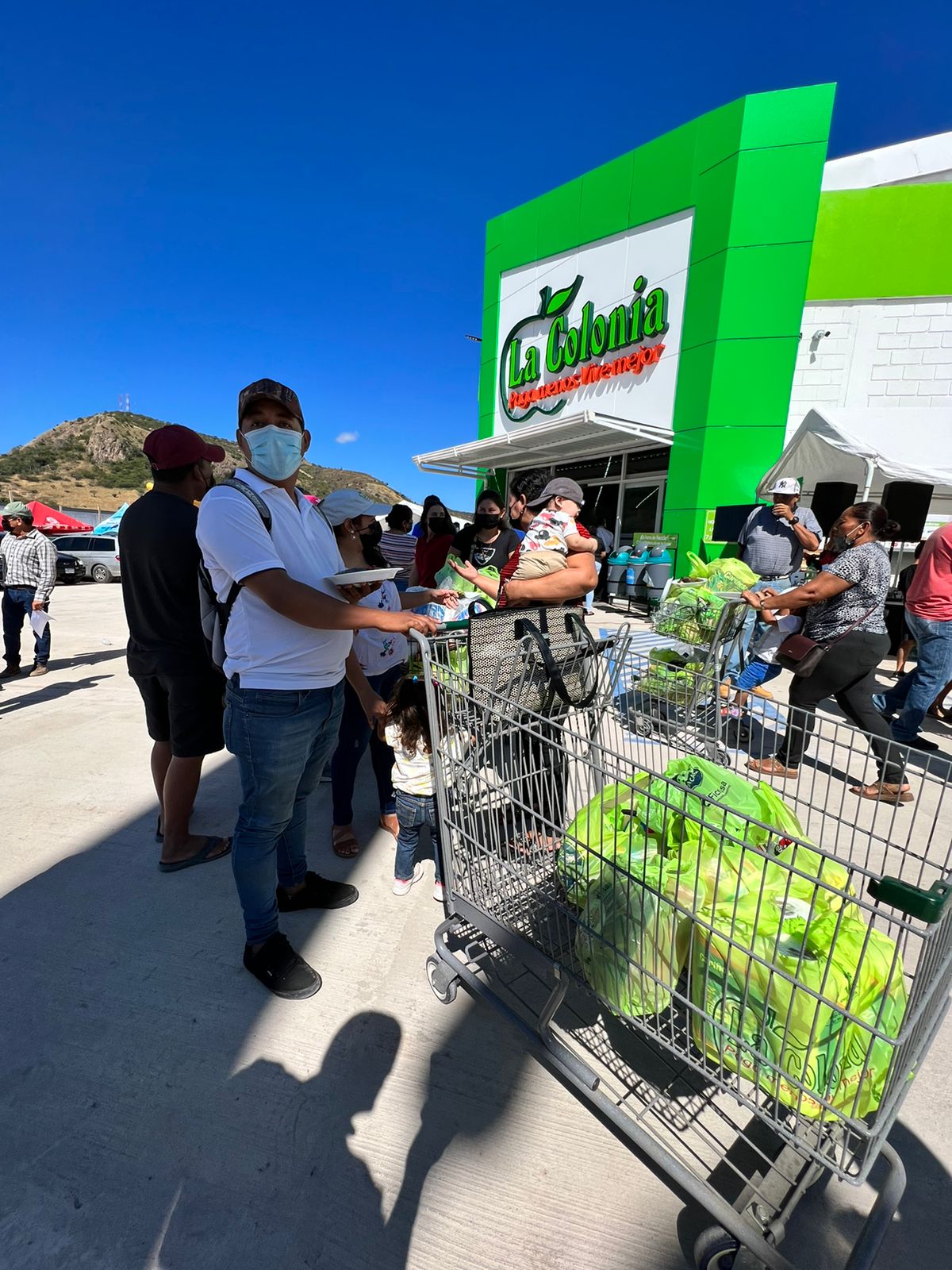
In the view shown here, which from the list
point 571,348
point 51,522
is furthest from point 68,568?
point 571,348

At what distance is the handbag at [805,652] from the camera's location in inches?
138

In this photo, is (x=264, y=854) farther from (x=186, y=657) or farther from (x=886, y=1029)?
(x=886, y=1029)

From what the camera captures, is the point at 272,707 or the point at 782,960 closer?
the point at 782,960

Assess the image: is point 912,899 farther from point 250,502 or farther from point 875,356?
point 875,356

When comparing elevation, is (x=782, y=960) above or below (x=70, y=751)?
above

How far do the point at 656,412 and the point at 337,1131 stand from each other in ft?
37.1

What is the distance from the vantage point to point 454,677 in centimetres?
194

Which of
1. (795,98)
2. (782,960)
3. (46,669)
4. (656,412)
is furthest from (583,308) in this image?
(782,960)

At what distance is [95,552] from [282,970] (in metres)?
18.3

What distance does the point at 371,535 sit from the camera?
3.57 meters

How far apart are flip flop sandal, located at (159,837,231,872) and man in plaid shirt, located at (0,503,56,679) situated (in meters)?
4.04

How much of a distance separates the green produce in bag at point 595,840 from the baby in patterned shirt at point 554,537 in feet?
3.87

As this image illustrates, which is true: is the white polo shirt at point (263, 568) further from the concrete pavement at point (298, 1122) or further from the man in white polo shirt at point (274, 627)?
the concrete pavement at point (298, 1122)

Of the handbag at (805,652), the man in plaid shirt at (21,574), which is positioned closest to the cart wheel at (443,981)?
the handbag at (805,652)
